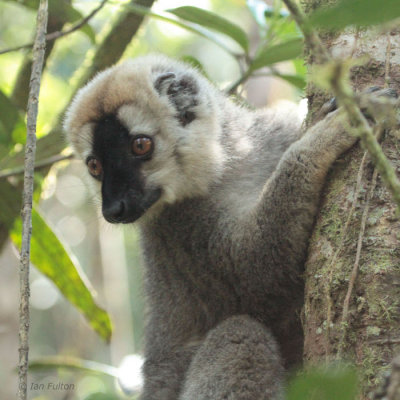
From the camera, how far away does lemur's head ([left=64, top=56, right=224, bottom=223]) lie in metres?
4.81

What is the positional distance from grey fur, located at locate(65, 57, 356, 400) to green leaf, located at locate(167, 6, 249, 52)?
0.50 m

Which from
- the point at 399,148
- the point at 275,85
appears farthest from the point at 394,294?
the point at 275,85

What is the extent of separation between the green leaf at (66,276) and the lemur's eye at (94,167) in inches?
36.0

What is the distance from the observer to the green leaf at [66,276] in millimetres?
5695

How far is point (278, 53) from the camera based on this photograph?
5730 mm

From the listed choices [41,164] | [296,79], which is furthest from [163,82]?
[41,164]

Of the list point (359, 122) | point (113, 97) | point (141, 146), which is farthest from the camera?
point (113, 97)

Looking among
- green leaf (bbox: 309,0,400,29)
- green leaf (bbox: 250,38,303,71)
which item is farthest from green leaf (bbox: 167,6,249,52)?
green leaf (bbox: 309,0,400,29)

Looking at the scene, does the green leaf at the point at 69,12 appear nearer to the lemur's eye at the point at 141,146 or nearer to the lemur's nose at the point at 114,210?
the lemur's eye at the point at 141,146

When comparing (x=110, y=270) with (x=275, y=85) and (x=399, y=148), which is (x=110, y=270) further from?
(x=399, y=148)

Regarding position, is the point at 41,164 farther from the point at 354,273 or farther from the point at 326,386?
the point at 326,386

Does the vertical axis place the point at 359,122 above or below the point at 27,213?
below

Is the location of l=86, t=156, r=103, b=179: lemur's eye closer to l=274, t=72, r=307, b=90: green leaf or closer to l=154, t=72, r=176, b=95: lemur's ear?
l=154, t=72, r=176, b=95: lemur's ear

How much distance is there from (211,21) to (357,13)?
170 inches
